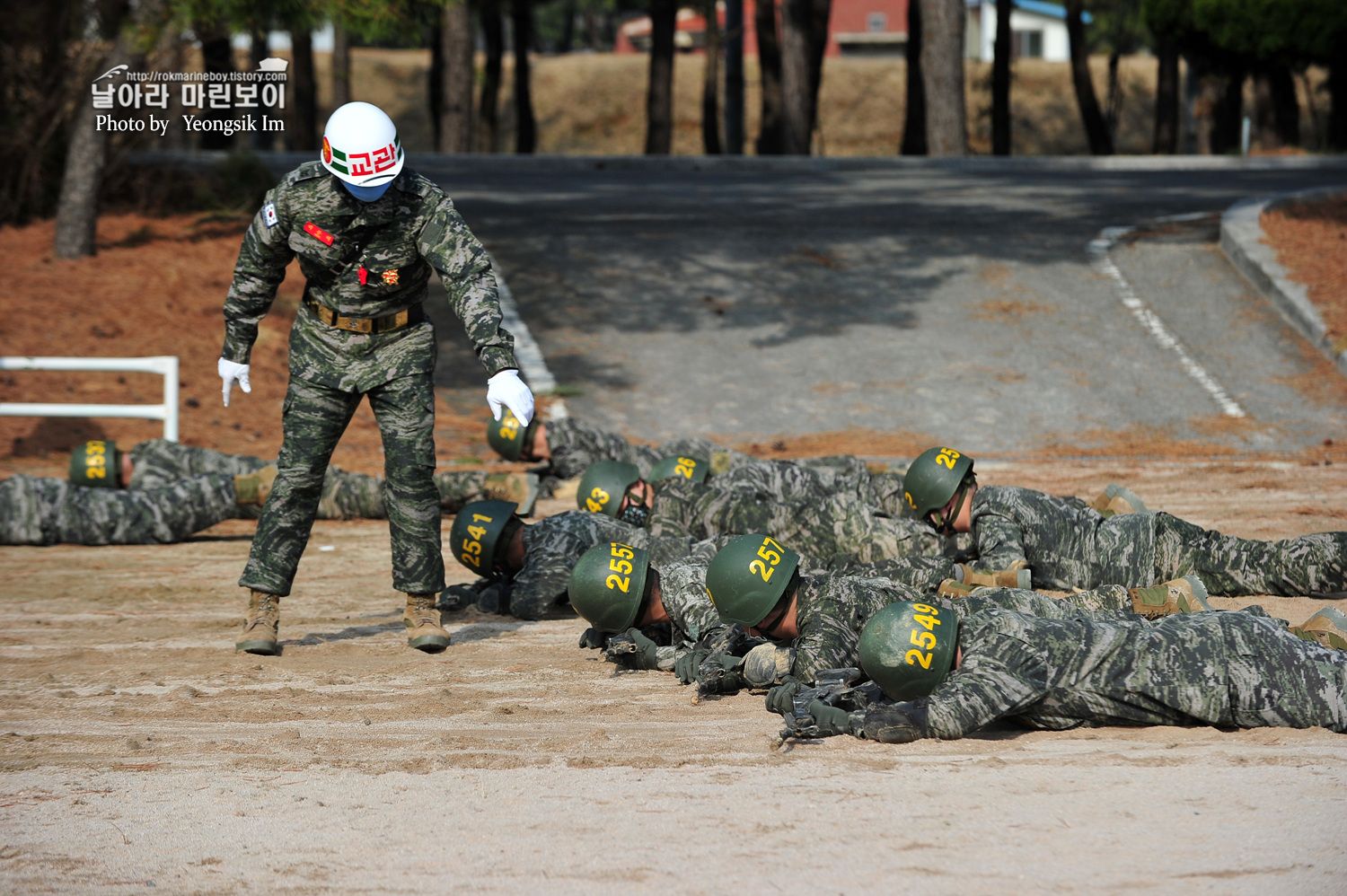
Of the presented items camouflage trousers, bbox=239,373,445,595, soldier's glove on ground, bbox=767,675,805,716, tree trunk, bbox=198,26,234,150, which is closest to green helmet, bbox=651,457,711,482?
camouflage trousers, bbox=239,373,445,595

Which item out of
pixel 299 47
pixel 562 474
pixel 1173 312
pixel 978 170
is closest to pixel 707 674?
pixel 562 474

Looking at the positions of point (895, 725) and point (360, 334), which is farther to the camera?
point (360, 334)

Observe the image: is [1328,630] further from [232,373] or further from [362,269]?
[232,373]

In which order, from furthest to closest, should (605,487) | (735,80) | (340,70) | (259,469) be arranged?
1. (340,70)
2. (735,80)
3. (259,469)
4. (605,487)

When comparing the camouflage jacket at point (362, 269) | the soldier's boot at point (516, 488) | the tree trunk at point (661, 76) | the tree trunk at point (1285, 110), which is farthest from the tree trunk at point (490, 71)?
the camouflage jacket at point (362, 269)

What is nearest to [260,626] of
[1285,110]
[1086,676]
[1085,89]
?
[1086,676]

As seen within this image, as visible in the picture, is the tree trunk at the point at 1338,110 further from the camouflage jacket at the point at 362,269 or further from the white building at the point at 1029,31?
the white building at the point at 1029,31

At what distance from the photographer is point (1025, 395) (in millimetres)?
11352

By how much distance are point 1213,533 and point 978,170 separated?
15.8m

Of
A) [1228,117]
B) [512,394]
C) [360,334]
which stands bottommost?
[512,394]

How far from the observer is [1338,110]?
2630 centimetres

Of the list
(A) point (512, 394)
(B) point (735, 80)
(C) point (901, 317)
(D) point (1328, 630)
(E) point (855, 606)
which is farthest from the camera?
(B) point (735, 80)

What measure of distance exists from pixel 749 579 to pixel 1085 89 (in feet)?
99.0

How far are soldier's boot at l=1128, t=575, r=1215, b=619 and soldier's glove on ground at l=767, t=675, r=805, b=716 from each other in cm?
172
